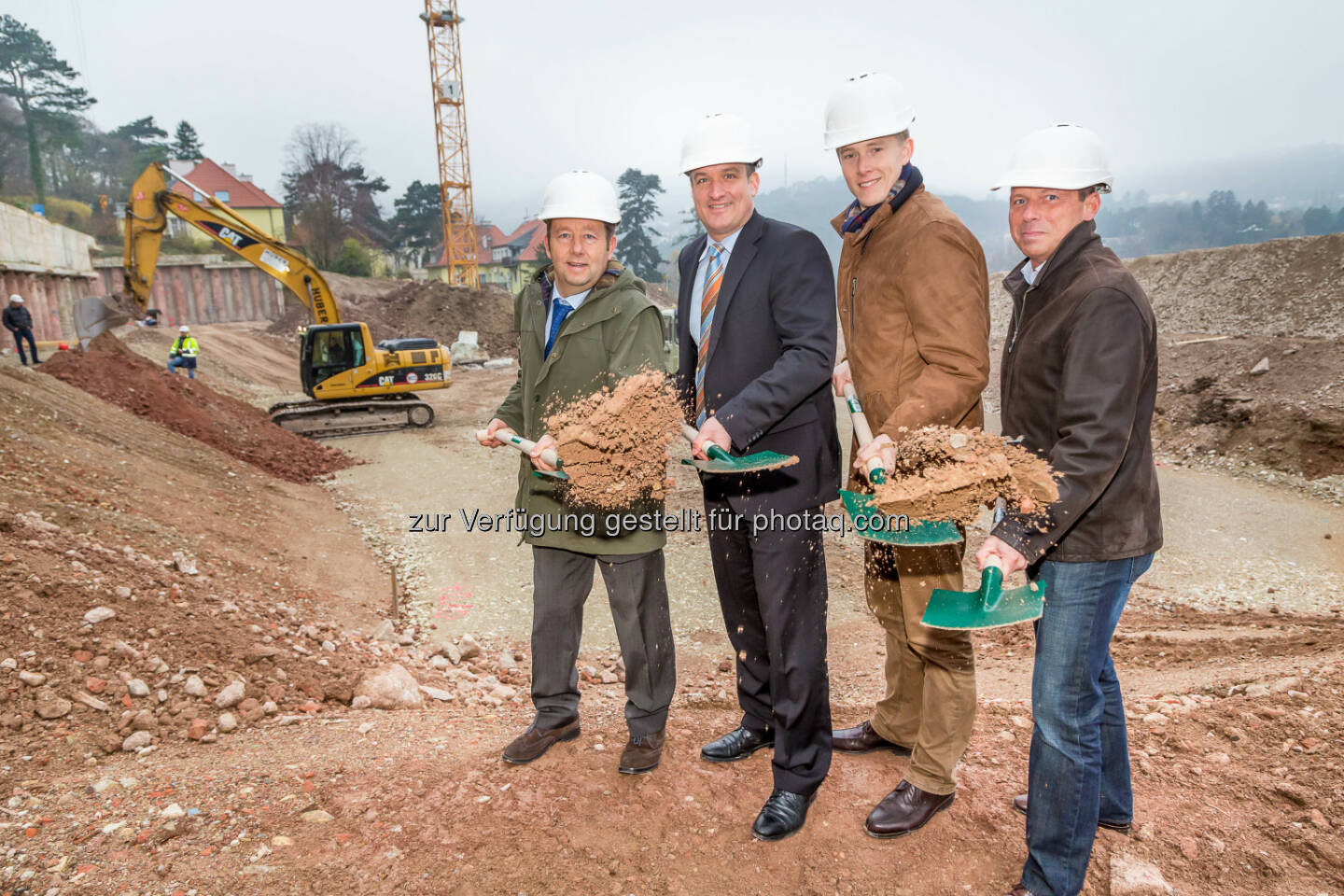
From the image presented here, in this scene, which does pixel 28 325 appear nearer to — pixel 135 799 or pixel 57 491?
pixel 57 491

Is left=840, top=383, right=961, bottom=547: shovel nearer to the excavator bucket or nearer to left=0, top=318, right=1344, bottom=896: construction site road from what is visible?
left=0, top=318, right=1344, bottom=896: construction site road

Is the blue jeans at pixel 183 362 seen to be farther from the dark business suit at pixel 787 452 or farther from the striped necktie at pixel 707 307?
the dark business suit at pixel 787 452

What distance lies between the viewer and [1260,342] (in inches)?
598

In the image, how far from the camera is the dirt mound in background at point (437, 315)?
30.4 metres

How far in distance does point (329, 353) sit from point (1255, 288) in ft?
73.9

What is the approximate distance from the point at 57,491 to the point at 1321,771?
8.39m

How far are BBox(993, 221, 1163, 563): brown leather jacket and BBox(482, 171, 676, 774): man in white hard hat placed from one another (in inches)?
51.4

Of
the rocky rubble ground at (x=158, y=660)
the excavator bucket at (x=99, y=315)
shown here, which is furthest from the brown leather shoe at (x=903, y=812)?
the excavator bucket at (x=99, y=315)

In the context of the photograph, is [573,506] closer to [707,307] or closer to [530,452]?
[530,452]

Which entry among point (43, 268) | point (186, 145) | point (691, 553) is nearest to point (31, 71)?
point (186, 145)

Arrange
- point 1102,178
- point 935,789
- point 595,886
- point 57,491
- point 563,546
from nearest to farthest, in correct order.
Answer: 1. point 1102,178
2. point 595,886
3. point 935,789
4. point 563,546
5. point 57,491

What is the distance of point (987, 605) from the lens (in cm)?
203

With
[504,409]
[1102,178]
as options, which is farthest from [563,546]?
[1102,178]

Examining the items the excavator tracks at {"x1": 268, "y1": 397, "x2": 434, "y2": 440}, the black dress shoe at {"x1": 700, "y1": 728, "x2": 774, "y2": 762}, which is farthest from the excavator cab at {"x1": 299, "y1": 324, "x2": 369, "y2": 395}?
the black dress shoe at {"x1": 700, "y1": 728, "x2": 774, "y2": 762}
